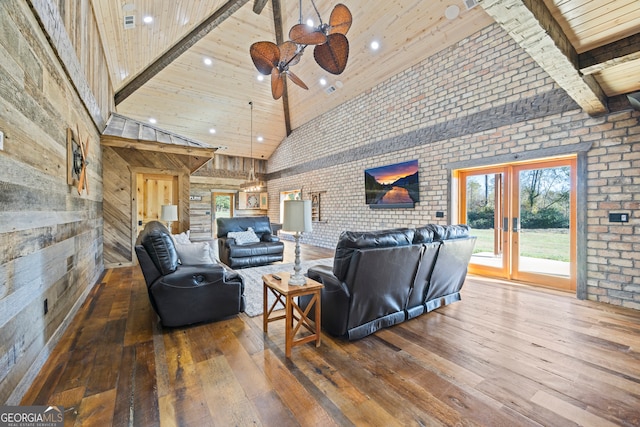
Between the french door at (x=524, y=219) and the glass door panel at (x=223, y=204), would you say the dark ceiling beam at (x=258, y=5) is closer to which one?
the french door at (x=524, y=219)

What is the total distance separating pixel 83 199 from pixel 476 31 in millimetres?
6353

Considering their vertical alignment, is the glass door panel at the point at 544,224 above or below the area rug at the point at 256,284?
above

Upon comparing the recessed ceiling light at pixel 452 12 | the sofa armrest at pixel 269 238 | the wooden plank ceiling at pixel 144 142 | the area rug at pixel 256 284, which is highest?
the recessed ceiling light at pixel 452 12

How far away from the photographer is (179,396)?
1624 millimetres

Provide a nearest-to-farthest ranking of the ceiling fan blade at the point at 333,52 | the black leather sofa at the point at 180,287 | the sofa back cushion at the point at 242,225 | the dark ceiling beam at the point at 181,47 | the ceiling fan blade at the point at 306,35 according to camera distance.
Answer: the black leather sofa at the point at 180,287 → the ceiling fan blade at the point at 306,35 → the ceiling fan blade at the point at 333,52 → the dark ceiling beam at the point at 181,47 → the sofa back cushion at the point at 242,225

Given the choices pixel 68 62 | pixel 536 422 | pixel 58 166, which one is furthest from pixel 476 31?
pixel 58 166

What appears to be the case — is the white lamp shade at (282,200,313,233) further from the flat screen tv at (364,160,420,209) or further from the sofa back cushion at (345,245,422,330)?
the flat screen tv at (364,160,420,209)

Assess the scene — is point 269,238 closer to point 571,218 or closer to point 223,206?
point 571,218

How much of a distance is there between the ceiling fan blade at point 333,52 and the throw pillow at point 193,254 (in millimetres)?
2736

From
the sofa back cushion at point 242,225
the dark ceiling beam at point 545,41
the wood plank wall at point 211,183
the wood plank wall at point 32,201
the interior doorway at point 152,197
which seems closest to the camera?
the wood plank wall at point 32,201

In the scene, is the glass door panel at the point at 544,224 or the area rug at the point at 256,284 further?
the glass door panel at the point at 544,224

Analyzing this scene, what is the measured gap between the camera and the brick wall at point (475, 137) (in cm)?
314

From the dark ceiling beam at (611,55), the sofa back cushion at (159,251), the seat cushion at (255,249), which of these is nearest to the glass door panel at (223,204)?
the seat cushion at (255,249)

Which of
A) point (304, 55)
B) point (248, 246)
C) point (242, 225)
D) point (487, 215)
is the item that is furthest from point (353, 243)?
point (304, 55)
